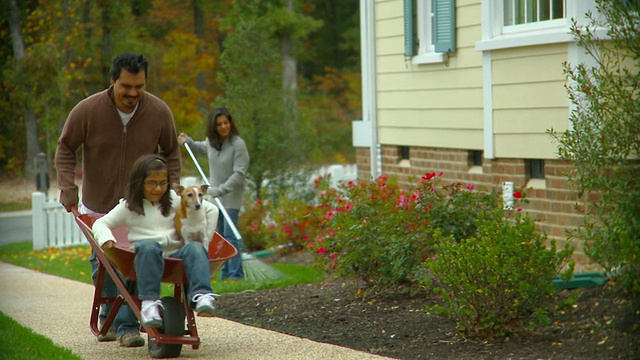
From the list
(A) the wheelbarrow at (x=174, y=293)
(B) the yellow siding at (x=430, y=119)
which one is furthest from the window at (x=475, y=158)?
(A) the wheelbarrow at (x=174, y=293)

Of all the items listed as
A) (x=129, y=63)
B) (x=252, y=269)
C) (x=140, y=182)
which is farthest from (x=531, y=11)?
(x=140, y=182)

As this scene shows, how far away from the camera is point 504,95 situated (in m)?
10.4

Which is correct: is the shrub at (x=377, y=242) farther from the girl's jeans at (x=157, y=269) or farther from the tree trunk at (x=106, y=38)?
the tree trunk at (x=106, y=38)

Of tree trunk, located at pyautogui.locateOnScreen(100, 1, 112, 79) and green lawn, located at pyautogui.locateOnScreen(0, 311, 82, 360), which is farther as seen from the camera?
tree trunk, located at pyautogui.locateOnScreen(100, 1, 112, 79)

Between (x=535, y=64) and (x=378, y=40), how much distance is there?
4.32m

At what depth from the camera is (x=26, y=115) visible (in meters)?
22.5

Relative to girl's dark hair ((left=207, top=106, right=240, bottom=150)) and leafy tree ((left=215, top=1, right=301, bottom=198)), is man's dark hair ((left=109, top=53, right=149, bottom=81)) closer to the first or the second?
girl's dark hair ((left=207, top=106, right=240, bottom=150))

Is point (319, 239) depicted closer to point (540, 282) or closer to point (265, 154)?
point (540, 282)

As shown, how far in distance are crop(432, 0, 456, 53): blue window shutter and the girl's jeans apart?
A: 5.96 m

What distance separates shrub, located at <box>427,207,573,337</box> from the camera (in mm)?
6676

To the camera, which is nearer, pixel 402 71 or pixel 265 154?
pixel 402 71

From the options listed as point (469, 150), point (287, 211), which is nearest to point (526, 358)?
point (469, 150)

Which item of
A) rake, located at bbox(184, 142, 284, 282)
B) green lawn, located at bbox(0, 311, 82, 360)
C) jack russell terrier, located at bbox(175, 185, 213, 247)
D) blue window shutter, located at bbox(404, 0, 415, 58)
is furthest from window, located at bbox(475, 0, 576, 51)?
green lawn, located at bbox(0, 311, 82, 360)

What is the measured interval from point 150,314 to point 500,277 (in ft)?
7.23
